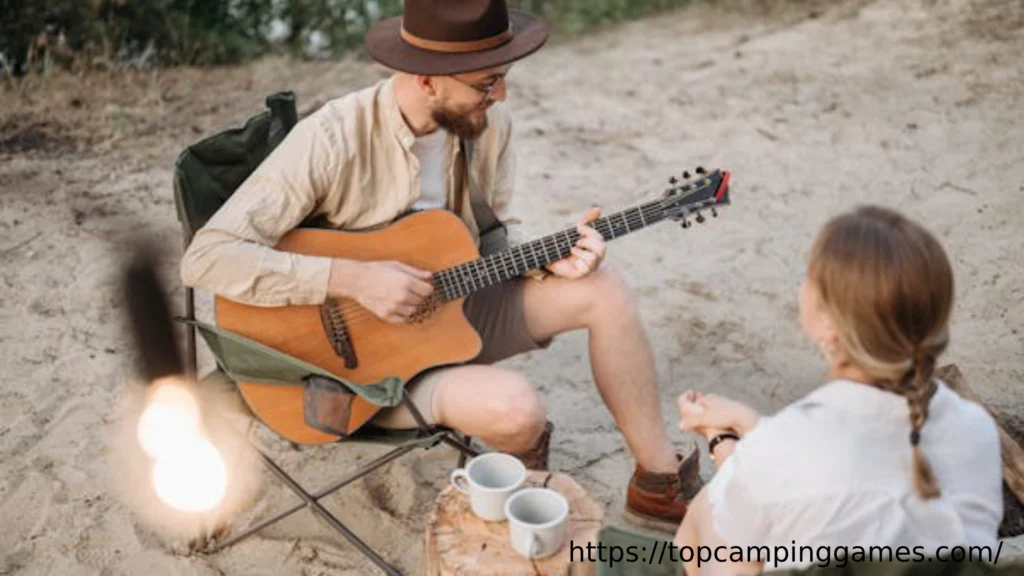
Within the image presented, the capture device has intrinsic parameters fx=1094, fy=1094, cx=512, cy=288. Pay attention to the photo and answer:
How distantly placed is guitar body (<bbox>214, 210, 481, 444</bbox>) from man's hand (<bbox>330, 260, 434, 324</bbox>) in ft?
0.26

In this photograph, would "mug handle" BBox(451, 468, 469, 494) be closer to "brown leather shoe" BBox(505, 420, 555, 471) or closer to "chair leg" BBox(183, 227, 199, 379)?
"brown leather shoe" BBox(505, 420, 555, 471)

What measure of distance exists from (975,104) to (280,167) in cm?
431

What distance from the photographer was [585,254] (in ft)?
10.6

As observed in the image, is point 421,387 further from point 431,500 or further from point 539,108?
A: point 539,108

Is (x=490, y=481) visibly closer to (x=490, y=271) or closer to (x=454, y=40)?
(x=490, y=271)

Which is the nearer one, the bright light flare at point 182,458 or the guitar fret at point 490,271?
the guitar fret at point 490,271

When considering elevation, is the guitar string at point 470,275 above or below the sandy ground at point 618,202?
above

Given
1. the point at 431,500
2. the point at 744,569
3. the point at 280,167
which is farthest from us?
the point at 431,500

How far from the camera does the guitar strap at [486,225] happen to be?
11.5ft

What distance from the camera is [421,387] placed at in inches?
125

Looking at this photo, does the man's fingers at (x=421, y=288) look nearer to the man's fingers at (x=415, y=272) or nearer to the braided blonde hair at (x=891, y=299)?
the man's fingers at (x=415, y=272)

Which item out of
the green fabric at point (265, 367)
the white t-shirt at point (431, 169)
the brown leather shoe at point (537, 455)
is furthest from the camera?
the white t-shirt at point (431, 169)

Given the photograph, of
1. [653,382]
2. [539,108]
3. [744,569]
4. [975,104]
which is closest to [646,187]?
[539,108]

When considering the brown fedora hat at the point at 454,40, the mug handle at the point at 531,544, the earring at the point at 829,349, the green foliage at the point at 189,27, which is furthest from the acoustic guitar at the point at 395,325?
the green foliage at the point at 189,27
